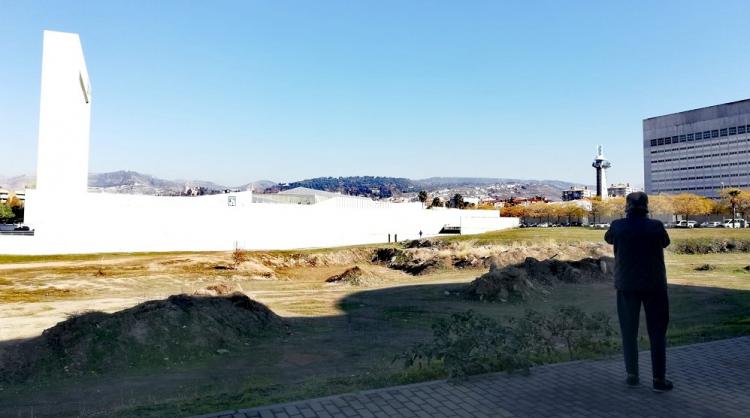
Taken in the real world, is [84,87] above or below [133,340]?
above

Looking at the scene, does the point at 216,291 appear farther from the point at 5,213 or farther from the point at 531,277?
the point at 5,213

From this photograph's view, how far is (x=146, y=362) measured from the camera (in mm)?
10391

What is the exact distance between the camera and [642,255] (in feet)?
19.2

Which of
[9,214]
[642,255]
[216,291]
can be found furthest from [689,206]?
[9,214]

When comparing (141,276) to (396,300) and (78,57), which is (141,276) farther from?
(78,57)

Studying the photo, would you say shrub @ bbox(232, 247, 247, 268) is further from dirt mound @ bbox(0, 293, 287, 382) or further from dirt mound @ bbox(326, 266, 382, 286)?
dirt mound @ bbox(0, 293, 287, 382)

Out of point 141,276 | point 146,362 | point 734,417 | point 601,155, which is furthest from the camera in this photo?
point 601,155

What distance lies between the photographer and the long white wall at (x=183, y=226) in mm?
37312

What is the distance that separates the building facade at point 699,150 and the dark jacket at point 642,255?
11217cm

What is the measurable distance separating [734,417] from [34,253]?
43.5 metres

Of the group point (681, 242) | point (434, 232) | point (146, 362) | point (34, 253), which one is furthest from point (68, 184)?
point (681, 242)

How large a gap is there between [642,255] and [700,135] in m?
128

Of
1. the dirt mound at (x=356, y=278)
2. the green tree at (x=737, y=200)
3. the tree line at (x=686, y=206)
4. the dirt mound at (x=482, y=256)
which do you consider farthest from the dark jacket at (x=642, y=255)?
the green tree at (x=737, y=200)

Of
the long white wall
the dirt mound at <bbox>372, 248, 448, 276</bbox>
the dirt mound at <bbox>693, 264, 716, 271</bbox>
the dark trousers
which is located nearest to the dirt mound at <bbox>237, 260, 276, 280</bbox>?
the dirt mound at <bbox>372, 248, 448, 276</bbox>
